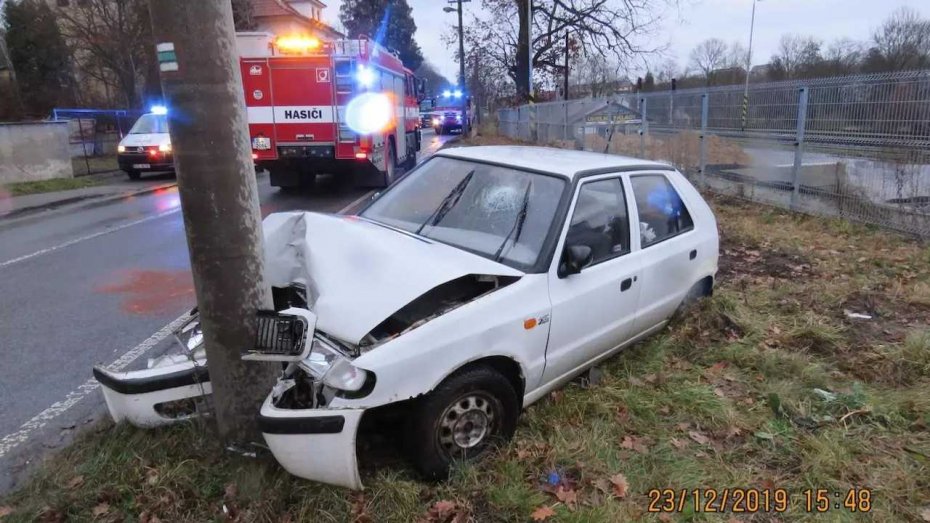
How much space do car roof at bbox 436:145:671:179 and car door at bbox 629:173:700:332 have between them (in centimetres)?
18

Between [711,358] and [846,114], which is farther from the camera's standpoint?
[846,114]

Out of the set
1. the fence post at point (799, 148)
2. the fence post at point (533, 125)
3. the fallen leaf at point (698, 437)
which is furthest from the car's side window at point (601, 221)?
the fence post at point (533, 125)

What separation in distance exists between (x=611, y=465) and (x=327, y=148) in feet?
32.5

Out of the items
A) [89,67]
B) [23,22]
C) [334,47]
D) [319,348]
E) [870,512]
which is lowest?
[870,512]

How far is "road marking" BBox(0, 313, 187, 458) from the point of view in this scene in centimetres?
338

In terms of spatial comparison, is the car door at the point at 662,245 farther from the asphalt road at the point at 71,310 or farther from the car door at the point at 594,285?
the asphalt road at the point at 71,310

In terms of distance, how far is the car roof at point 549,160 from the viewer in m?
3.84

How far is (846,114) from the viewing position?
823 centimetres

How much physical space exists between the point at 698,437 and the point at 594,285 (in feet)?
3.37

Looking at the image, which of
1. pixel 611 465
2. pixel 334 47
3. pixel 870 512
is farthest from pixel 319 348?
pixel 334 47

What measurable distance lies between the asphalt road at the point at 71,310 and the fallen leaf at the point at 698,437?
11.5 feet

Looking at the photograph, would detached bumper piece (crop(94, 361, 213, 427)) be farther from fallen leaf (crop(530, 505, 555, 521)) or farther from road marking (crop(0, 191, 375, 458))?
fallen leaf (crop(530, 505, 555, 521))

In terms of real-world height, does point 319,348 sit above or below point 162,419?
above

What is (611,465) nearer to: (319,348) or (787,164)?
(319,348)
